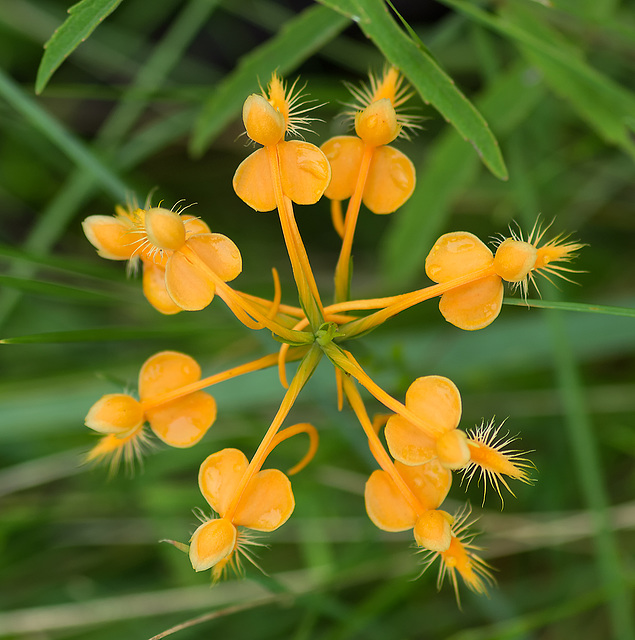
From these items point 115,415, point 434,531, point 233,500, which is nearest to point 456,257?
point 434,531

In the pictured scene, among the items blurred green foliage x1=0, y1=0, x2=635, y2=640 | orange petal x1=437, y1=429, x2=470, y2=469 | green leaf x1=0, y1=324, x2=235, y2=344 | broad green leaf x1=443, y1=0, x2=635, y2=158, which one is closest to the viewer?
orange petal x1=437, y1=429, x2=470, y2=469

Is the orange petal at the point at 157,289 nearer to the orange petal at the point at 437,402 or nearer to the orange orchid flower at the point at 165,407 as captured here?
the orange orchid flower at the point at 165,407

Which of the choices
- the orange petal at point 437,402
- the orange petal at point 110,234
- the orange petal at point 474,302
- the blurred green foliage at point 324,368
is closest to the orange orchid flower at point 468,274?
the orange petal at point 474,302

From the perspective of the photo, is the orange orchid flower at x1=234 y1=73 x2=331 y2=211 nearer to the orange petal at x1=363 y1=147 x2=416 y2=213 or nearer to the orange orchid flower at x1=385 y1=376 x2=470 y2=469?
the orange petal at x1=363 y1=147 x2=416 y2=213

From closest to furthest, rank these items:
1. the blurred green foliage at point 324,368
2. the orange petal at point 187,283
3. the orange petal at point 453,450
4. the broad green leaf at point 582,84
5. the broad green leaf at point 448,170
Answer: the orange petal at point 453,450 < the orange petal at point 187,283 < the broad green leaf at point 582,84 < the broad green leaf at point 448,170 < the blurred green foliage at point 324,368

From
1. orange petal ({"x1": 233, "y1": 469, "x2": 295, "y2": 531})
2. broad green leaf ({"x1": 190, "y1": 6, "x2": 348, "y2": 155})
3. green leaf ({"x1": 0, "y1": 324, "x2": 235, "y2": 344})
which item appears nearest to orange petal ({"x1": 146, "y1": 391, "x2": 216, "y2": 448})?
orange petal ({"x1": 233, "y1": 469, "x2": 295, "y2": 531})

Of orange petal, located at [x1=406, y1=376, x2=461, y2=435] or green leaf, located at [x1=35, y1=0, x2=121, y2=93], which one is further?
green leaf, located at [x1=35, y1=0, x2=121, y2=93]
